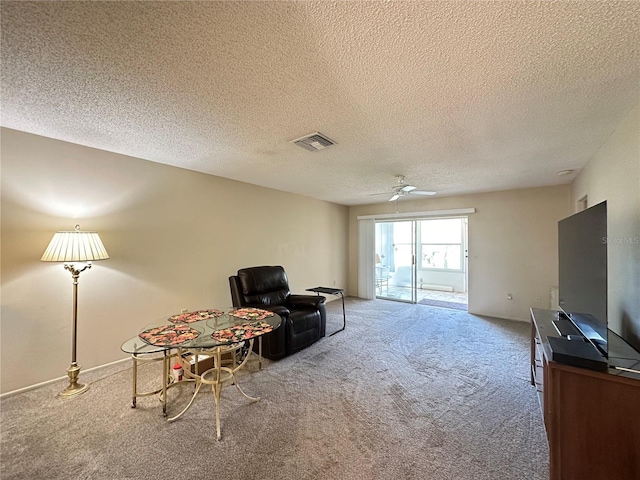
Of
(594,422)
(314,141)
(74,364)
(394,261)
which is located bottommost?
(74,364)

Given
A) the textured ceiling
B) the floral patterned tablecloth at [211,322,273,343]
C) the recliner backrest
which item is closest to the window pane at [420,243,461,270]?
the textured ceiling

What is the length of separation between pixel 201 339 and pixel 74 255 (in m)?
1.48

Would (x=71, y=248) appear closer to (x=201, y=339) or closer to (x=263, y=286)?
(x=201, y=339)

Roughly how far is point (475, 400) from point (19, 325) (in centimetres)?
417

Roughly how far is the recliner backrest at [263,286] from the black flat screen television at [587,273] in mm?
3116

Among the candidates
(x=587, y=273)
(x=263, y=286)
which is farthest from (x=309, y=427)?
(x=587, y=273)

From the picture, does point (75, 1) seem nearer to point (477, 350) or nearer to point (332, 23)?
point (332, 23)

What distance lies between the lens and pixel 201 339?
1950mm

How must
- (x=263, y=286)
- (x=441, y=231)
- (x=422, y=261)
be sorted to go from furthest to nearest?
(x=422, y=261) → (x=441, y=231) → (x=263, y=286)

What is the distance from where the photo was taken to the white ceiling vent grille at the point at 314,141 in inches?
93.7

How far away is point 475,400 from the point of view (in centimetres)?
224

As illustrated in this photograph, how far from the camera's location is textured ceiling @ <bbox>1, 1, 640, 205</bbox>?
3.71ft

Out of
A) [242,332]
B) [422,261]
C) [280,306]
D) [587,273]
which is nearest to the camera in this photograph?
[587,273]

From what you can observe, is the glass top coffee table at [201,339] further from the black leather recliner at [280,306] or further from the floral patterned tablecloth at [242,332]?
the black leather recliner at [280,306]
